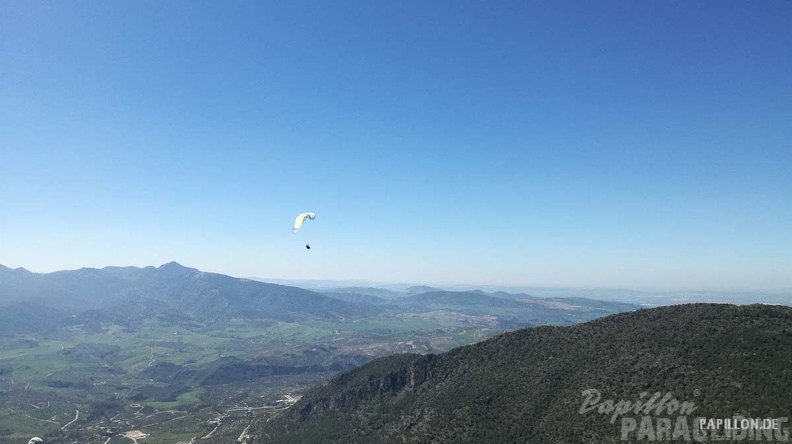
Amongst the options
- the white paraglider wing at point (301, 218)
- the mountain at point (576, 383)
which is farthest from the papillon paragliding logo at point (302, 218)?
the mountain at point (576, 383)

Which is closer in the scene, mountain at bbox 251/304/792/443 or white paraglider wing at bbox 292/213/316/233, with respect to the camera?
mountain at bbox 251/304/792/443

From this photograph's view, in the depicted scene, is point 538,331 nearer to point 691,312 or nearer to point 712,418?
point 691,312

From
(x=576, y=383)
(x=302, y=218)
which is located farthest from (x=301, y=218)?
(x=576, y=383)

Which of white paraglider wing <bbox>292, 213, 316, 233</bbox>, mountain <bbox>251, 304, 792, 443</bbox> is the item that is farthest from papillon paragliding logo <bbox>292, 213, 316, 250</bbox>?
mountain <bbox>251, 304, 792, 443</bbox>

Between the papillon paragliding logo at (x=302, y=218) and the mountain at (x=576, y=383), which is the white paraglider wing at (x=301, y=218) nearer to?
the papillon paragliding logo at (x=302, y=218)

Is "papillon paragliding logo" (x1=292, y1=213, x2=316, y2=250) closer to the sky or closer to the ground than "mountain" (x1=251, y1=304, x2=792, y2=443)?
closer to the sky

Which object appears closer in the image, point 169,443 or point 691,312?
point 691,312

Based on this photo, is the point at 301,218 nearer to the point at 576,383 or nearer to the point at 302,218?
the point at 302,218

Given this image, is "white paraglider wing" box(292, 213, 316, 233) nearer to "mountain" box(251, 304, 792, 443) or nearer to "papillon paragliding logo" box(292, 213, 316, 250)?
"papillon paragliding logo" box(292, 213, 316, 250)

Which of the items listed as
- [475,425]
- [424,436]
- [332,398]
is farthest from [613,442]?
[332,398]
